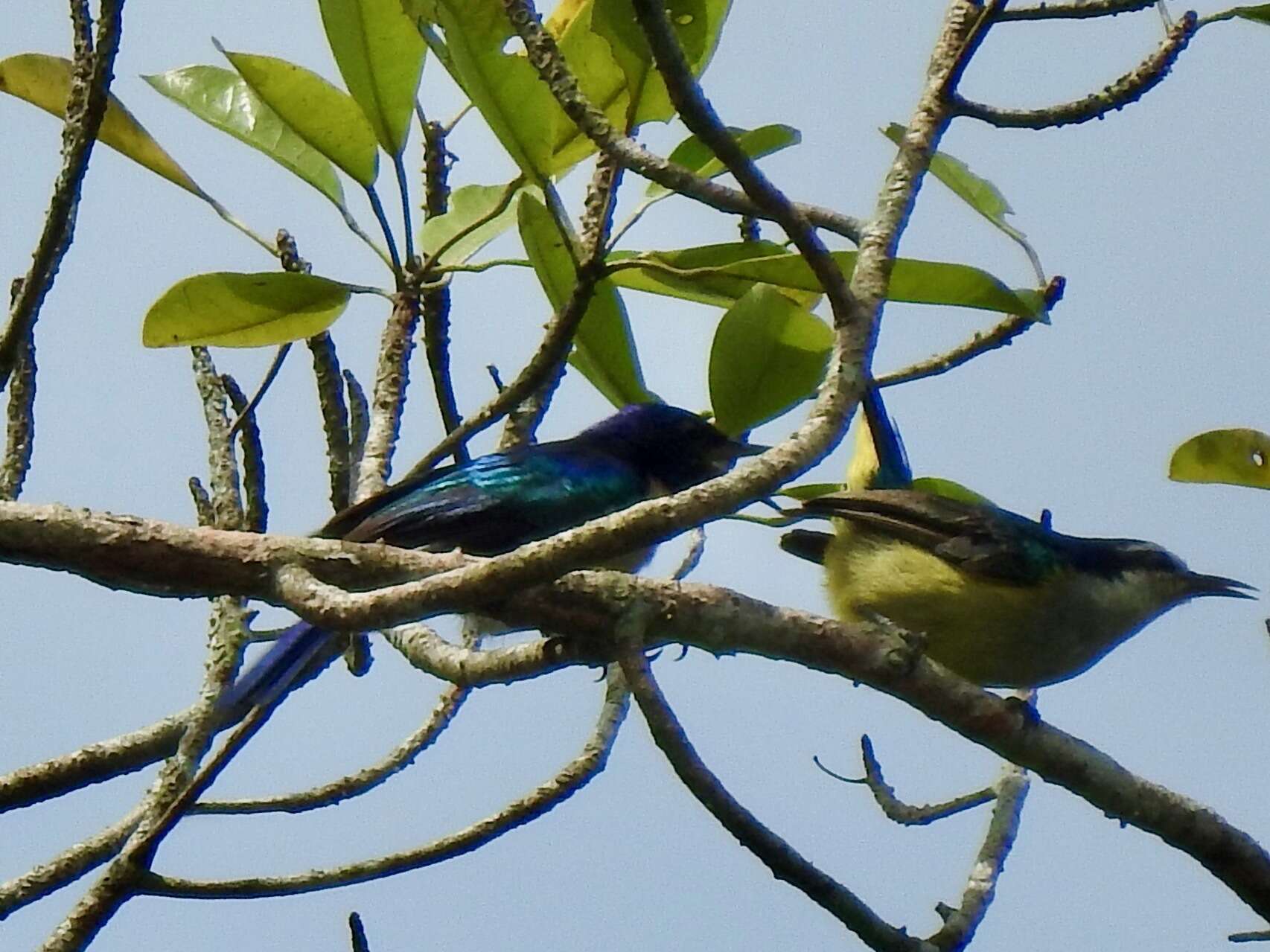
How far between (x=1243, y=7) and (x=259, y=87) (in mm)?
2052

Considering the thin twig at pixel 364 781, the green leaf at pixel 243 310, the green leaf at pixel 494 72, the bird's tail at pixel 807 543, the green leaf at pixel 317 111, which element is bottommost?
the thin twig at pixel 364 781

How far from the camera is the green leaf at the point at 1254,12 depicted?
124 inches

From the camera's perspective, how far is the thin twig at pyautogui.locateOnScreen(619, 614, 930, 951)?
7.50 feet

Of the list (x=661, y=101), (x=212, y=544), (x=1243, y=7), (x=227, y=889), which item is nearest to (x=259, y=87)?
(x=661, y=101)

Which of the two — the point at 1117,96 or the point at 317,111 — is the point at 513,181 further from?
the point at 1117,96

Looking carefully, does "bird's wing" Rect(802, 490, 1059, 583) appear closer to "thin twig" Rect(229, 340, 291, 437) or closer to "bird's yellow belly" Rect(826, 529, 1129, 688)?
"bird's yellow belly" Rect(826, 529, 1129, 688)

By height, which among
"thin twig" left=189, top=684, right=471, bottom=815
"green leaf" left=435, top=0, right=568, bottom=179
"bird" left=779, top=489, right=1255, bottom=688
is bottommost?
"thin twig" left=189, top=684, right=471, bottom=815

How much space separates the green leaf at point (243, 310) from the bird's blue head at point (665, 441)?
1517 mm

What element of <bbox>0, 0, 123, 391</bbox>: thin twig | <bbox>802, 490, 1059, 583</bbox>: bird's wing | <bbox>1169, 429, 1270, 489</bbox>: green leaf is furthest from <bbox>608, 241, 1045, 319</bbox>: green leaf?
<bbox>802, 490, 1059, 583</bbox>: bird's wing

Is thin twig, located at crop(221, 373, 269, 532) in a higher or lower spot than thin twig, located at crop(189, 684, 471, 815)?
higher

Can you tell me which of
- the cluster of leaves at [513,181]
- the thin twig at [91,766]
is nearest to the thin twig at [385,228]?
the cluster of leaves at [513,181]

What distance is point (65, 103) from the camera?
3.52 m

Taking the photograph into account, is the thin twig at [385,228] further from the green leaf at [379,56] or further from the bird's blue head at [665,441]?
the bird's blue head at [665,441]

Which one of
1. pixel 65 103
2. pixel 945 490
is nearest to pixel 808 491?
pixel 945 490
